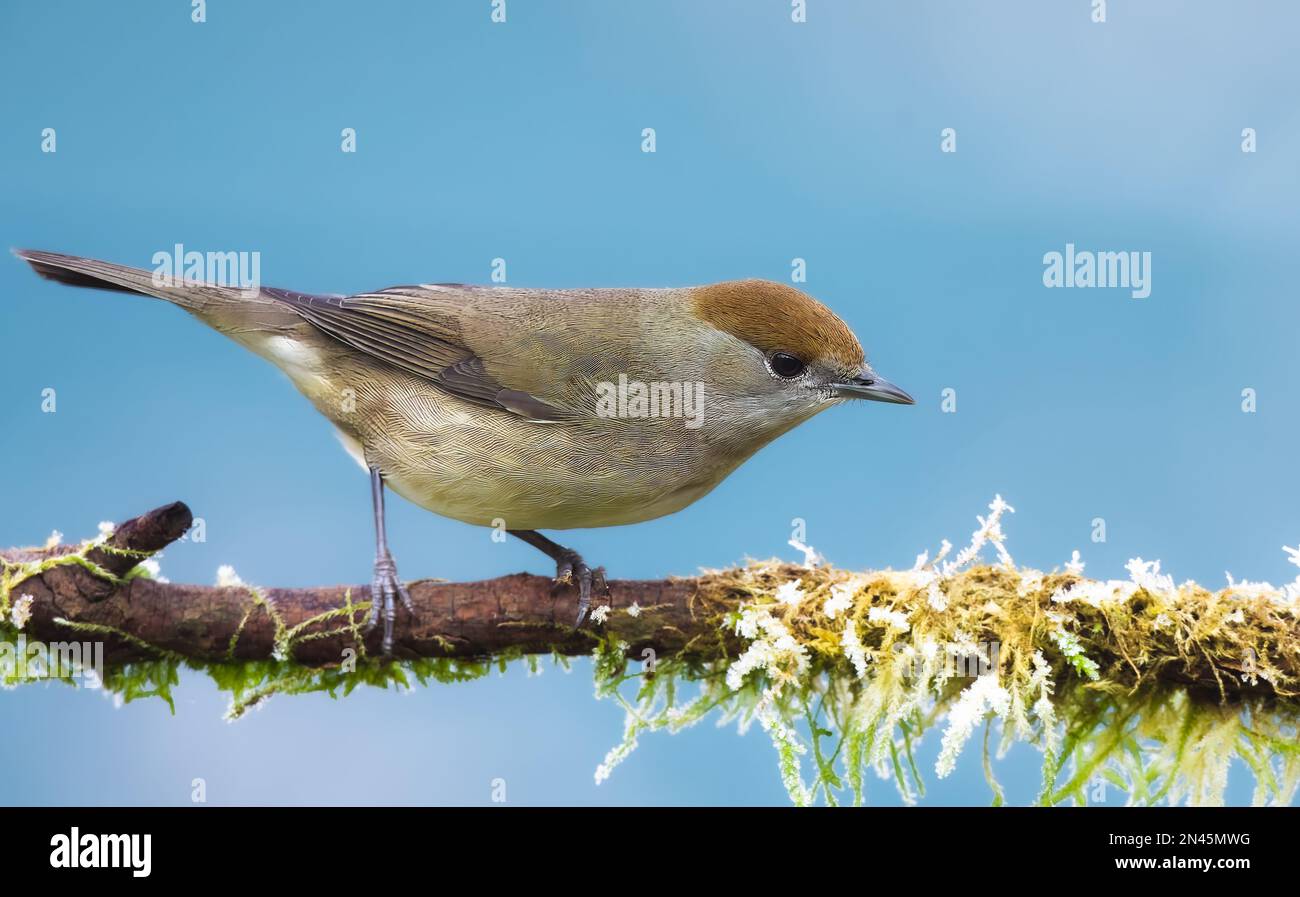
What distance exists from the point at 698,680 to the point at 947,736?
93 centimetres

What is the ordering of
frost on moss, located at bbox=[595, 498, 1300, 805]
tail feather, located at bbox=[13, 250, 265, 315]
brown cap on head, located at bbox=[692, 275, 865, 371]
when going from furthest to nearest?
1. tail feather, located at bbox=[13, 250, 265, 315]
2. brown cap on head, located at bbox=[692, 275, 865, 371]
3. frost on moss, located at bbox=[595, 498, 1300, 805]

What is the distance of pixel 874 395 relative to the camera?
14.4 feet

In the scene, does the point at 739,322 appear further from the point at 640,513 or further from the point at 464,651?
the point at 464,651

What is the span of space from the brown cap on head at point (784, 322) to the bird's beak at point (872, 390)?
0.06 metres

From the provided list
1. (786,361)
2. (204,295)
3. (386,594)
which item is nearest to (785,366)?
(786,361)

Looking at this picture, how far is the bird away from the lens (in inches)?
165

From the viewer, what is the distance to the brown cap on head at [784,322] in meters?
4.37

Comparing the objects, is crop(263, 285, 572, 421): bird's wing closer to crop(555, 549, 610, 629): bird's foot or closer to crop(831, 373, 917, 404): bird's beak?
crop(555, 549, 610, 629): bird's foot

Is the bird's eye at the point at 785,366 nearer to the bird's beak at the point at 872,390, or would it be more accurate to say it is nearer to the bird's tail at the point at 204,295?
the bird's beak at the point at 872,390

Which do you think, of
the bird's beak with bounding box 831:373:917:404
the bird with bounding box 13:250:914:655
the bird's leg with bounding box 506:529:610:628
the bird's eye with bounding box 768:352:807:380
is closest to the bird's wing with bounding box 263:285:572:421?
the bird with bounding box 13:250:914:655

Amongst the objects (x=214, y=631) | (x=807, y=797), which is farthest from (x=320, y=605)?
(x=807, y=797)

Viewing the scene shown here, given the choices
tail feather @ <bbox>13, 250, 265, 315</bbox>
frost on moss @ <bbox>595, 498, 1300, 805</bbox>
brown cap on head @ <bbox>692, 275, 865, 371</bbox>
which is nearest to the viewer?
frost on moss @ <bbox>595, 498, 1300, 805</bbox>

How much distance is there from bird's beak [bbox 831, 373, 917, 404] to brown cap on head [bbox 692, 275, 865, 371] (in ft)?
0.21

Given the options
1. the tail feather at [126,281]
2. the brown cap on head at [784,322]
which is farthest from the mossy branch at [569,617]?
the tail feather at [126,281]
